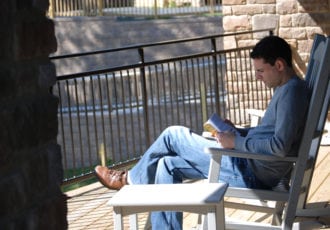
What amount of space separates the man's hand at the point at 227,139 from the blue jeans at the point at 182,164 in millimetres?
144

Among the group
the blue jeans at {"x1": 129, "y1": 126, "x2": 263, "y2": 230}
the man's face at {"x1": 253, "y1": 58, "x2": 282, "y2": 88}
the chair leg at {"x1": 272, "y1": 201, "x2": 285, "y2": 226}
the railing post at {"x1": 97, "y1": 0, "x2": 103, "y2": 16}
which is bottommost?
the railing post at {"x1": 97, "y1": 0, "x2": 103, "y2": 16}

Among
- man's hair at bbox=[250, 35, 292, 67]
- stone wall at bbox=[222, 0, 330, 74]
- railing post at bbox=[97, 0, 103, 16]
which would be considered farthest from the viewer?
railing post at bbox=[97, 0, 103, 16]

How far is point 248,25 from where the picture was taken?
9.53 m

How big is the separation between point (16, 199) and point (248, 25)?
7.30 m

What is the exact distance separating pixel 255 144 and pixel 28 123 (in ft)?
6.06

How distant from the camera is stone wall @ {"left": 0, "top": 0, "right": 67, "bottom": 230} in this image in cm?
239

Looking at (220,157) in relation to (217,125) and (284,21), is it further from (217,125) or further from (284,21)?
(284,21)

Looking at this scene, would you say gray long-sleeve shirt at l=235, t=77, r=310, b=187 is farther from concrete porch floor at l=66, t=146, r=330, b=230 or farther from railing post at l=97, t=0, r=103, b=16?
railing post at l=97, t=0, r=103, b=16

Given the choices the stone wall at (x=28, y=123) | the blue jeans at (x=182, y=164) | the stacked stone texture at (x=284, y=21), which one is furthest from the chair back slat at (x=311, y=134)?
the stacked stone texture at (x=284, y=21)

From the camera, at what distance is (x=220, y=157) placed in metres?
4.09

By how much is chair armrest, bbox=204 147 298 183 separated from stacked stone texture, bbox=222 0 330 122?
201 inches

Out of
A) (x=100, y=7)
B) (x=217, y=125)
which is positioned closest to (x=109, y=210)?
(x=217, y=125)

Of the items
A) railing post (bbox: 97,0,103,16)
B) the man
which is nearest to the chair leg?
the man

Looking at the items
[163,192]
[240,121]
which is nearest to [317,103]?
[163,192]
